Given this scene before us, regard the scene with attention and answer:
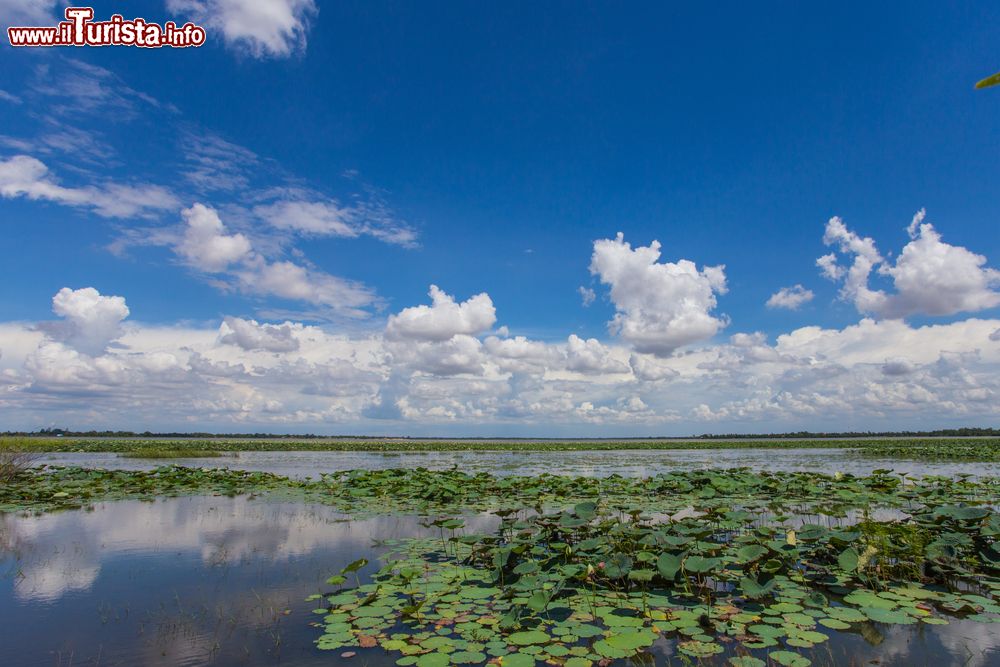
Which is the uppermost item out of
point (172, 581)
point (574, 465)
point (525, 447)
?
point (172, 581)

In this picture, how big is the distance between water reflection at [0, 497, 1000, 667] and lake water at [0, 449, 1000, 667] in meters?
0.02

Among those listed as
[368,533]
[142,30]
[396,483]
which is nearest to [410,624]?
[368,533]

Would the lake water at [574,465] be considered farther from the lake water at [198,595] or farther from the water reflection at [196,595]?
the water reflection at [196,595]

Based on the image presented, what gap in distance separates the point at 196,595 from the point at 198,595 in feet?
0.08

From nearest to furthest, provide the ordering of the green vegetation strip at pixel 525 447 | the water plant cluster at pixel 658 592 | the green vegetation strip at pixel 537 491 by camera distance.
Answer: the water plant cluster at pixel 658 592, the green vegetation strip at pixel 537 491, the green vegetation strip at pixel 525 447

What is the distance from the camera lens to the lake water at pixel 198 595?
4688 mm

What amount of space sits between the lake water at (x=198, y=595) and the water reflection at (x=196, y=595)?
2 centimetres

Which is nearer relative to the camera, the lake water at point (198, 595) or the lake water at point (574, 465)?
the lake water at point (198, 595)

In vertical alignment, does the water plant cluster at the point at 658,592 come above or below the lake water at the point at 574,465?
above

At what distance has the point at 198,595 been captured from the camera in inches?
251

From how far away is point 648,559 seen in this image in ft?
21.1

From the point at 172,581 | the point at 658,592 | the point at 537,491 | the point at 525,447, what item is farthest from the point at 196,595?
the point at 525,447

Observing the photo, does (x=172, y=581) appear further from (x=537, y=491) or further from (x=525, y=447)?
(x=525, y=447)

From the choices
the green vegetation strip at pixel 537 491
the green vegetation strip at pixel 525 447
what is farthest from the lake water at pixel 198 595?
the green vegetation strip at pixel 525 447
